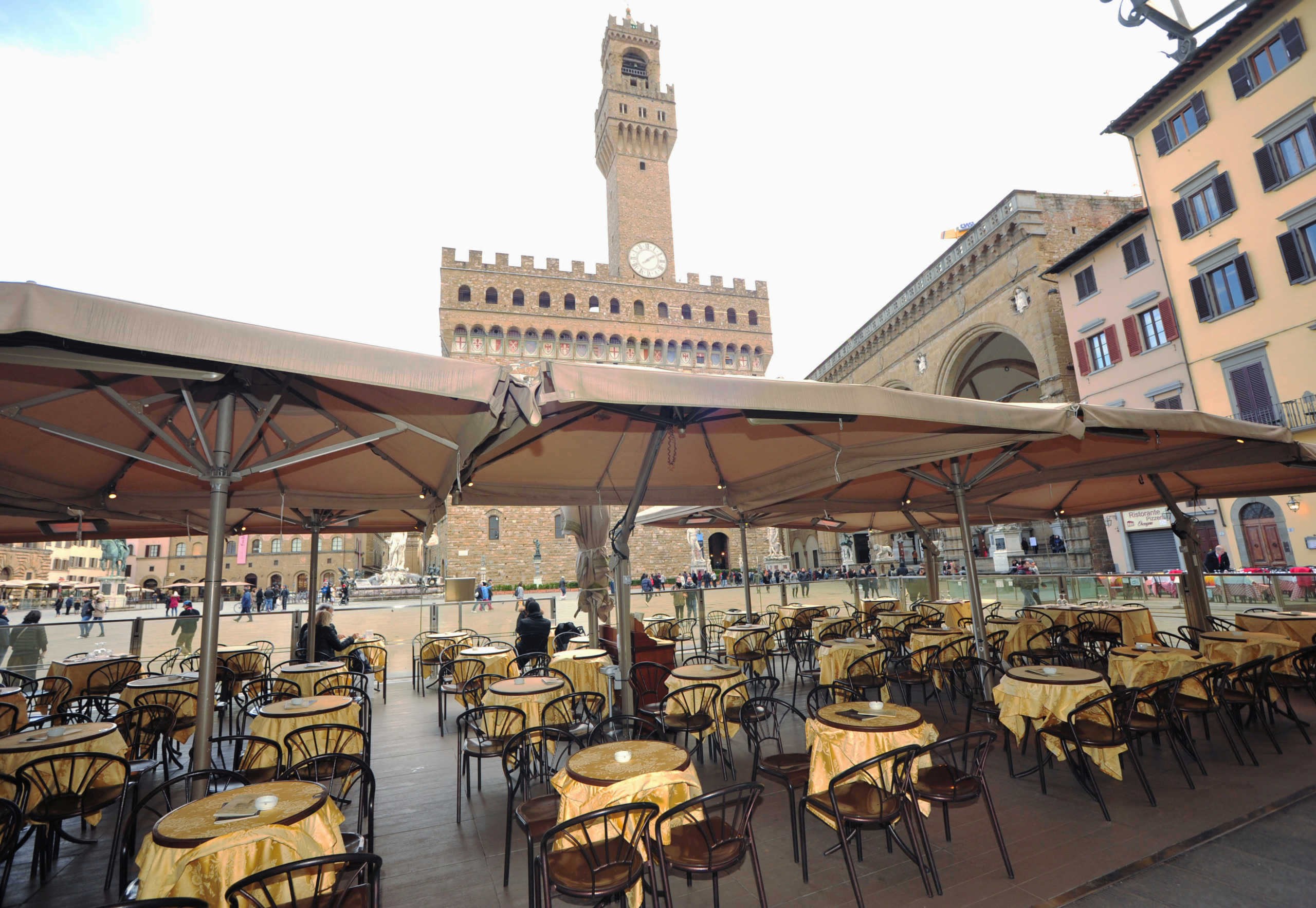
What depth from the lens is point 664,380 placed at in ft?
8.36

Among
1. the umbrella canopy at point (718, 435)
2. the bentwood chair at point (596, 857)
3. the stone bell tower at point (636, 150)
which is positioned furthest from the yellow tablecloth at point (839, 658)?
the stone bell tower at point (636, 150)

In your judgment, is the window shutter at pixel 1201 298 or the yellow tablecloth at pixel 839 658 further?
the window shutter at pixel 1201 298

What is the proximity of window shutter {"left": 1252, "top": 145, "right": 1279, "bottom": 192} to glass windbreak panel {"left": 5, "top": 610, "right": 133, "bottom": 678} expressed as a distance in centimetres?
2253

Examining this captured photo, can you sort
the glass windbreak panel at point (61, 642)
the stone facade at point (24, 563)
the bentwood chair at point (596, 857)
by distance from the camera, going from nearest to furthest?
the bentwood chair at point (596, 857) < the glass windbreak panel at point (61, 642) < the stone facade at point (24, 563)

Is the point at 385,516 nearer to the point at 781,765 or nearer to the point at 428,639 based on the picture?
the point at 428,639

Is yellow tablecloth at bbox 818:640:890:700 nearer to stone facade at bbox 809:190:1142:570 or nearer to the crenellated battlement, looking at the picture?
stone facade at bbox 809:190:1142:570

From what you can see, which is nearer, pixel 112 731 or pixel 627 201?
pixel 112 731

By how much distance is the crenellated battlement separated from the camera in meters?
30.3

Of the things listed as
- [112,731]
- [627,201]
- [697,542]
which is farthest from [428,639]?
[627,201]

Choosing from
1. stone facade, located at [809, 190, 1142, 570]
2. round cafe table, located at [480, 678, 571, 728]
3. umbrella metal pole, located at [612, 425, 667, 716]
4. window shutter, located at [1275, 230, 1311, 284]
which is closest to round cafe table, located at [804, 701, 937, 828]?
umbrella metal pole, located at [612, 425, 667, 716]

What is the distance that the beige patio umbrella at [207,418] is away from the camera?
6.48ft

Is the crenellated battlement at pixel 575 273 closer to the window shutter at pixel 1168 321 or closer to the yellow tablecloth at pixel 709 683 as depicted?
the window shutter at pixel 1168 321

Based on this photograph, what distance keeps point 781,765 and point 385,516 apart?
19.3ft

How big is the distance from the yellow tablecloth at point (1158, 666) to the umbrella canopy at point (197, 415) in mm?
5214
